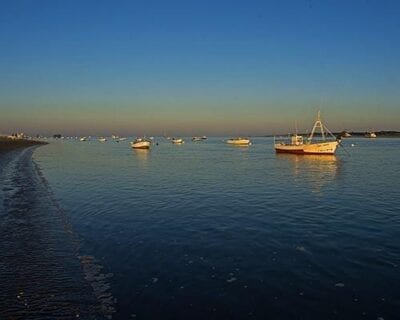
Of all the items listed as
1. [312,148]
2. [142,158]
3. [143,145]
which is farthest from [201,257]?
[143,145]

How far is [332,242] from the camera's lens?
55.2ft

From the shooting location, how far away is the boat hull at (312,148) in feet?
278

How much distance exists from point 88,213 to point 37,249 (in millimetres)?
8661

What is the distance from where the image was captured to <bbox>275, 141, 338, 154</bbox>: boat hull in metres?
84.8

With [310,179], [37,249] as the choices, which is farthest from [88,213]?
[310,179]

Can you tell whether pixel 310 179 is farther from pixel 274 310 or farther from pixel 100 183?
pixel 274 310

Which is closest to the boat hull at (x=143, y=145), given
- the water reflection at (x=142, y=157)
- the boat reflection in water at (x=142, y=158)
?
the water reflection at (x=142, y=157)

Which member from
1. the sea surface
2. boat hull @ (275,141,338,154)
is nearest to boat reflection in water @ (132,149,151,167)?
boat hull @ (275,141,338,154)

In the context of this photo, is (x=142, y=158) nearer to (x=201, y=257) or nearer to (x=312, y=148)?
(x=312, y=148)

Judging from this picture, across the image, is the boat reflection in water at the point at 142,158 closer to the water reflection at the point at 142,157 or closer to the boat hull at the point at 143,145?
the water reflection at the point at 142,157

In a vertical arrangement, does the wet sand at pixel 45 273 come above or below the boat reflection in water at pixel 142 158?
above

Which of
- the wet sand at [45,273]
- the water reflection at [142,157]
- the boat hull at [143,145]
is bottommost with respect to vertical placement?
the water reflection at [142,157]

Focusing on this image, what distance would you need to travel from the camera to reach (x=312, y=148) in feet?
290

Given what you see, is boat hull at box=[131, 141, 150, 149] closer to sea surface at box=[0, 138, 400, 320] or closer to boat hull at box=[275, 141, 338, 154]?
boat hull at box=[275, 141, 338, 154]
